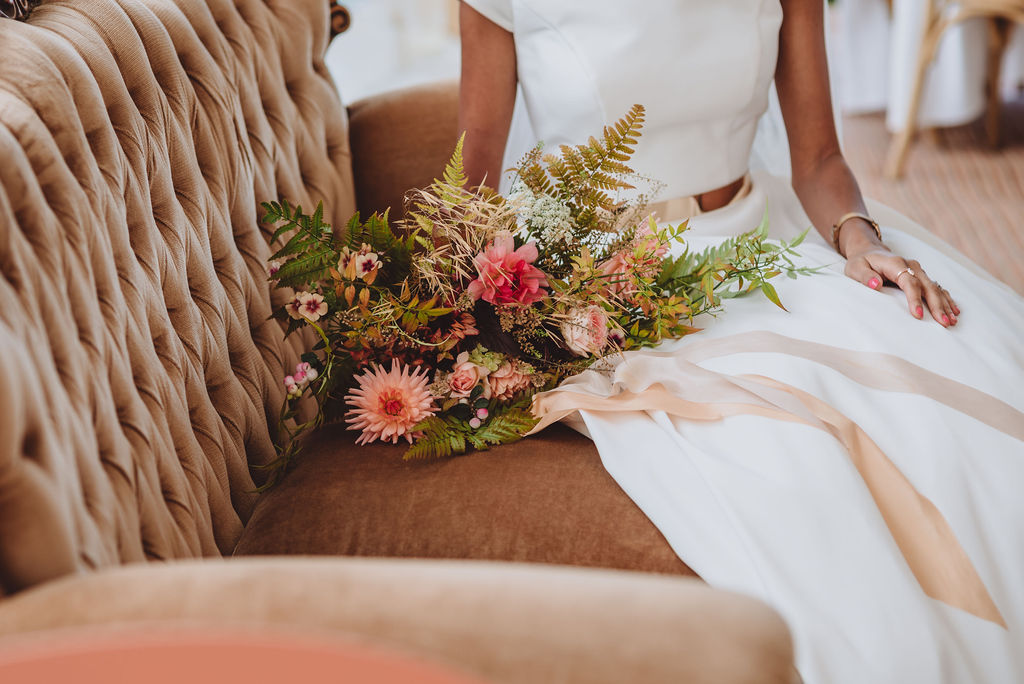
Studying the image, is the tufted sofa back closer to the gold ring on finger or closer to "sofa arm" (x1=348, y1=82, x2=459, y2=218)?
"sofa arm" (x1=348, y1=82, x2=459, y2=218)

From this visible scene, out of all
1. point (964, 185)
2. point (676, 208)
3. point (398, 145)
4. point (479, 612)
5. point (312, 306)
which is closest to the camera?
point (479, 612)

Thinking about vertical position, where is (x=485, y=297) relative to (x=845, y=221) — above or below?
above

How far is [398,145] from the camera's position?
165 centimetres

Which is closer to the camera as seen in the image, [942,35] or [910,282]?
[910,282]

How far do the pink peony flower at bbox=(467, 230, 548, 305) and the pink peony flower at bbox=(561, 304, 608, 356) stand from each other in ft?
0.16

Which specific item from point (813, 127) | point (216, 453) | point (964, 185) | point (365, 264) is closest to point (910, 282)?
point (813, 127)

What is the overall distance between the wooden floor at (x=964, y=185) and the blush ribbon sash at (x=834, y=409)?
1782mm

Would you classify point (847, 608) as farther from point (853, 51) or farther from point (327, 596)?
point (853, 51)

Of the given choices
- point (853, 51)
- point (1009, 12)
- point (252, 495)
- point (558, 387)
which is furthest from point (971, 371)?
point (853, 51)

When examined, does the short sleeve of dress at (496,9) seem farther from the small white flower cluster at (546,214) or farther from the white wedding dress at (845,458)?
the small white flower cluster at (546,214)

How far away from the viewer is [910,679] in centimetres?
78

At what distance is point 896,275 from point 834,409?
338 millimetres

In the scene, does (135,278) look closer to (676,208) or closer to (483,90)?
(483,90)

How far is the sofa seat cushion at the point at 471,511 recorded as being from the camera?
956 mm
